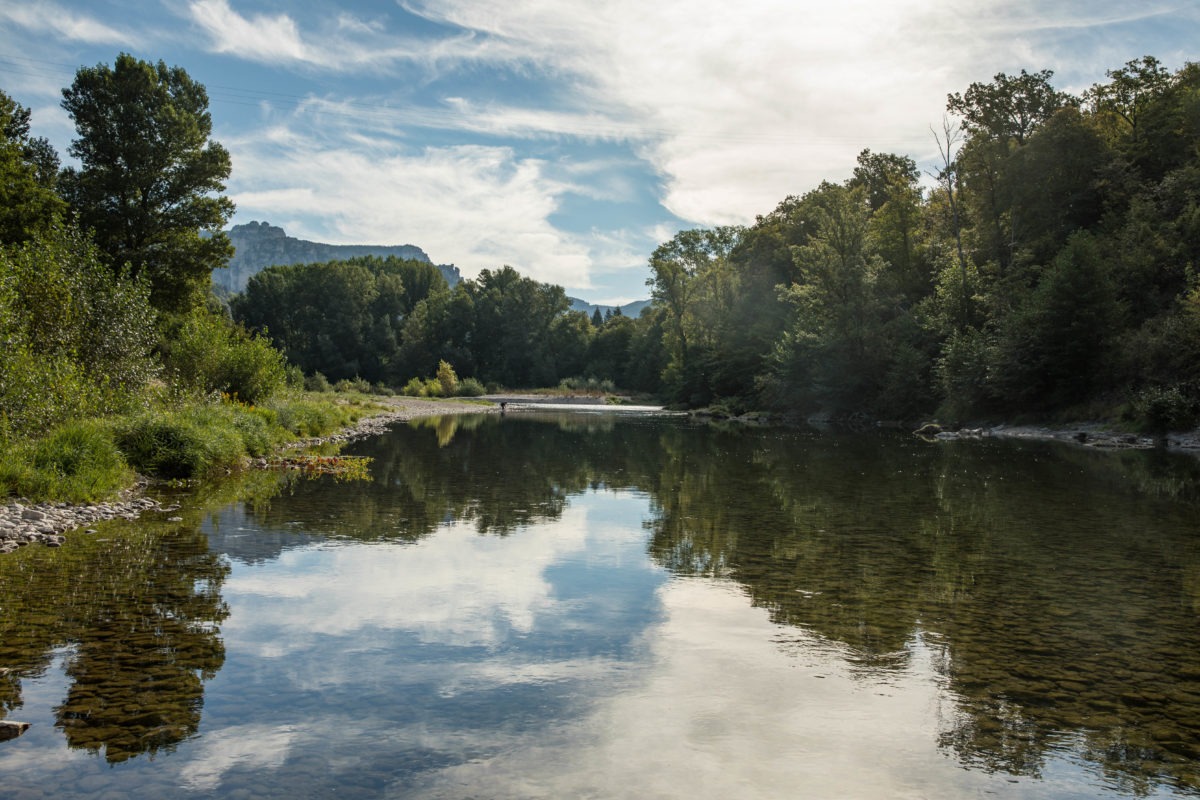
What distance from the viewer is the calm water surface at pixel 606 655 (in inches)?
193

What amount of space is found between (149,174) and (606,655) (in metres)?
37.7

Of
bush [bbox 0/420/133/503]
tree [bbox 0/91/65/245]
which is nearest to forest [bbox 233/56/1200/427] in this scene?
bush [bbox 0/420/133/503]

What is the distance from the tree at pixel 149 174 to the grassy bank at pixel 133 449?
1353 cm

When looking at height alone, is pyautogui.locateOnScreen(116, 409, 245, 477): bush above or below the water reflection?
above

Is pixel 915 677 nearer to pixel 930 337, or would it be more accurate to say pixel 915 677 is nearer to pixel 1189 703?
pixel 1189 703

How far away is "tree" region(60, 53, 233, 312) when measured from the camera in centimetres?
3426

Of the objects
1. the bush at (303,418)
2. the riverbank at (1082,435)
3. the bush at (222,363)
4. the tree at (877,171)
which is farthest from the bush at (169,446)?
the tree at (877,171)

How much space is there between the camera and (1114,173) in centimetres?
4653

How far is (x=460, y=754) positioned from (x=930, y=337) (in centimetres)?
5263

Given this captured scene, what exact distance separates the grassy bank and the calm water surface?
2112mm

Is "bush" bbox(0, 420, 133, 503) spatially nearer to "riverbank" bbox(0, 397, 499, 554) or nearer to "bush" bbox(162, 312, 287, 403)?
"riverbank" bbox(0, 397, 499, 554)

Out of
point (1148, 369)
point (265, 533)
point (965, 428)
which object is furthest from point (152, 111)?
point (1148, 369)

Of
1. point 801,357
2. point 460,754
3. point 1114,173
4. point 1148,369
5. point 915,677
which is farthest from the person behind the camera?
point 801,357

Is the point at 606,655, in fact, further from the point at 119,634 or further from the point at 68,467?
the point at 68,467
